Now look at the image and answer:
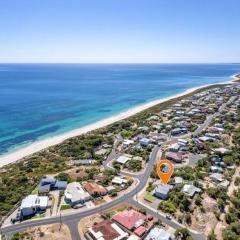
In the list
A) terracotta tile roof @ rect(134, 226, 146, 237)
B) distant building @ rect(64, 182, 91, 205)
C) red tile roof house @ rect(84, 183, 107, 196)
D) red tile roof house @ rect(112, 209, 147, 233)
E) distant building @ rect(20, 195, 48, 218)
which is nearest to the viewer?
terracotta tile roof @ rect(134, 226, 146, 237)

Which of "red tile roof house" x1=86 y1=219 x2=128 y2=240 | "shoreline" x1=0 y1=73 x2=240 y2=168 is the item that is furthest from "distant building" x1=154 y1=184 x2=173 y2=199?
"shoreline" x1=0 y1=73 x2=240 y2=168

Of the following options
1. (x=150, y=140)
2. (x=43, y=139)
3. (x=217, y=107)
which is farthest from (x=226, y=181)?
(x=217, y=107)

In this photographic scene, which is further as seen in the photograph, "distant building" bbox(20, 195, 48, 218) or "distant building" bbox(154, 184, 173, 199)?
"distant building" bbox(154, 184, 173, 199)

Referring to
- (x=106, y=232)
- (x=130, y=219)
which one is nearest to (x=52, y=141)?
(x=130, y=219)

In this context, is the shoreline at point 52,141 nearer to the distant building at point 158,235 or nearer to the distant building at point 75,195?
the distant building at point 75,195

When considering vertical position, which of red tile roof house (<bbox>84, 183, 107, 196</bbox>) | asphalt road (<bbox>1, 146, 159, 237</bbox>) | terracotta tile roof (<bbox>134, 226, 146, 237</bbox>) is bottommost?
asphalt road (<bbox>1, 146, 159, 237</bbox>)

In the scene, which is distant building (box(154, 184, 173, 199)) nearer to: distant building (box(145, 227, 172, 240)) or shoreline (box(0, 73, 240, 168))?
distant building (box(145, 227, 172, 240))

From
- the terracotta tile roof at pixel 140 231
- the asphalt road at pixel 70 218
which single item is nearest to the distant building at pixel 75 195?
the asphalt road at pixel 70 218

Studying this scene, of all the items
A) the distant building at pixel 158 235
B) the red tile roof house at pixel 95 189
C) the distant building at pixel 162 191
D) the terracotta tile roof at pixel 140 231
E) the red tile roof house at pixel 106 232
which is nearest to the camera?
the distant building at pixel 158 235
